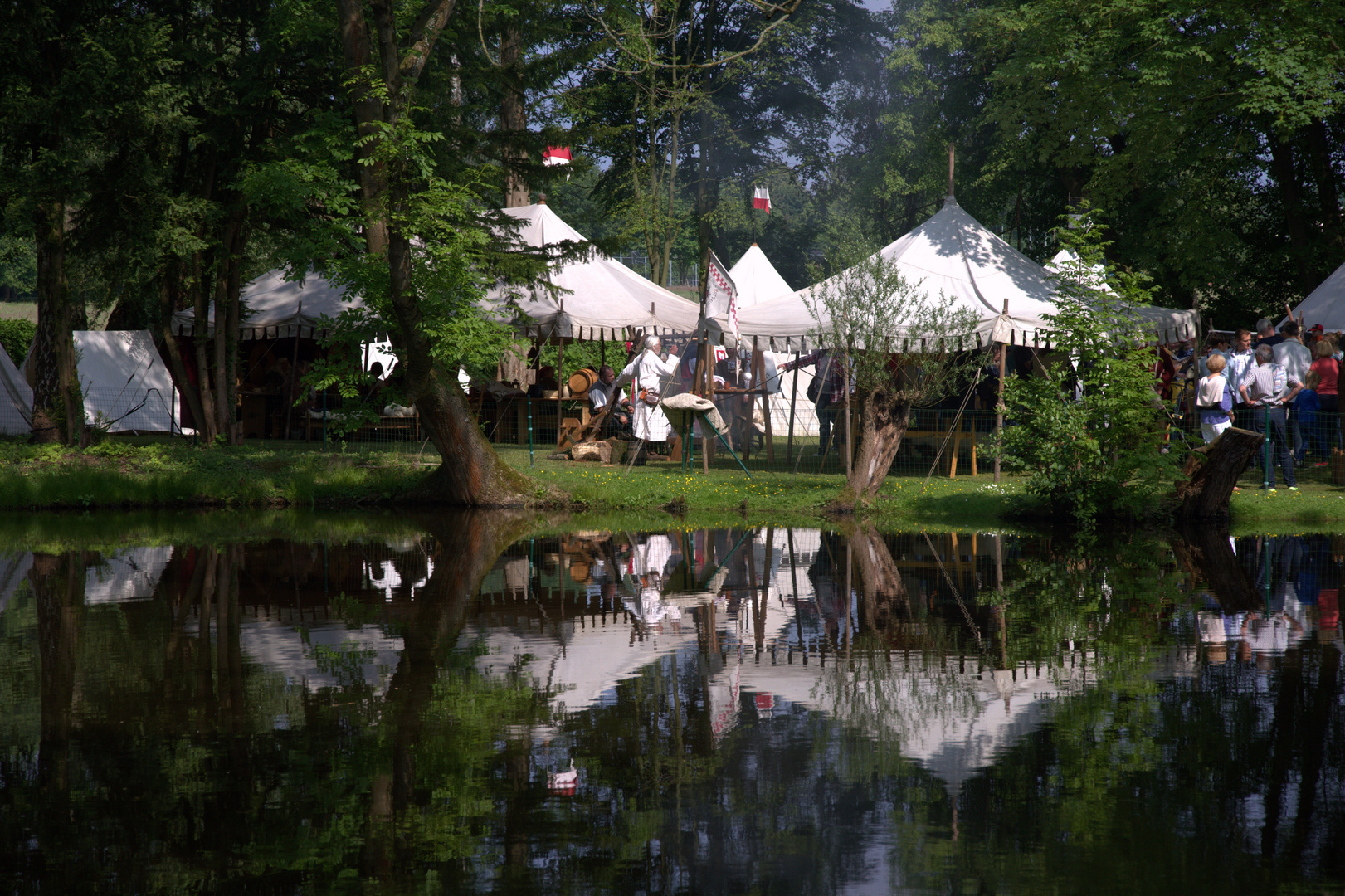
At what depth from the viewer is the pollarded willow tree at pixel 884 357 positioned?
13508 millimetres

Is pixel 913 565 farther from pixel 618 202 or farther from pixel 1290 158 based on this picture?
pixel 618 202

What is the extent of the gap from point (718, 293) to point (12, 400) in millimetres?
13778

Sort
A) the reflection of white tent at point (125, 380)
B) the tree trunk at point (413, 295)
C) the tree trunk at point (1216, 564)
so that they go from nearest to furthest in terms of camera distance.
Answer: the tree trunk at point (1216, 564)
the tree trunk at point (413, 295)
the reflection of white tent at point (125, 380)

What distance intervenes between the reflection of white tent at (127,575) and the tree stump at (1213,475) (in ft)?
33.2

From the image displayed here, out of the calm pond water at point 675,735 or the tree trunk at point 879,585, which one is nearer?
the calm pond water at point 675,735

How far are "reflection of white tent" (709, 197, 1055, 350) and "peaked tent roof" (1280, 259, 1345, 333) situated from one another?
11.6 feet

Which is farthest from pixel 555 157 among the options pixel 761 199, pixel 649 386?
pixel 761 199

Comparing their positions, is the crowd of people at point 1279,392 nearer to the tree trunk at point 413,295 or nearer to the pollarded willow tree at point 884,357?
the pollarded willow tree at point 884,357

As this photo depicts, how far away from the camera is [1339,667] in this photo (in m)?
6.00

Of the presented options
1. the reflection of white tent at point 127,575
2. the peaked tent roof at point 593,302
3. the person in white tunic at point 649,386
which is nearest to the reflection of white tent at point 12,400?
the peaked tent roof at point 593,302

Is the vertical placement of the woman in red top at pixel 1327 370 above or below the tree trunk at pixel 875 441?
above

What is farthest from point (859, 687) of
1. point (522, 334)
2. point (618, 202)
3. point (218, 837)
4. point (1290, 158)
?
point (618, 202)

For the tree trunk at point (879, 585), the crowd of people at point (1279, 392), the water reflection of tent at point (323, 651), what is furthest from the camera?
the crowd of people at point (1279, 392)

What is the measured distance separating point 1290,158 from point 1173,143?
290cm
